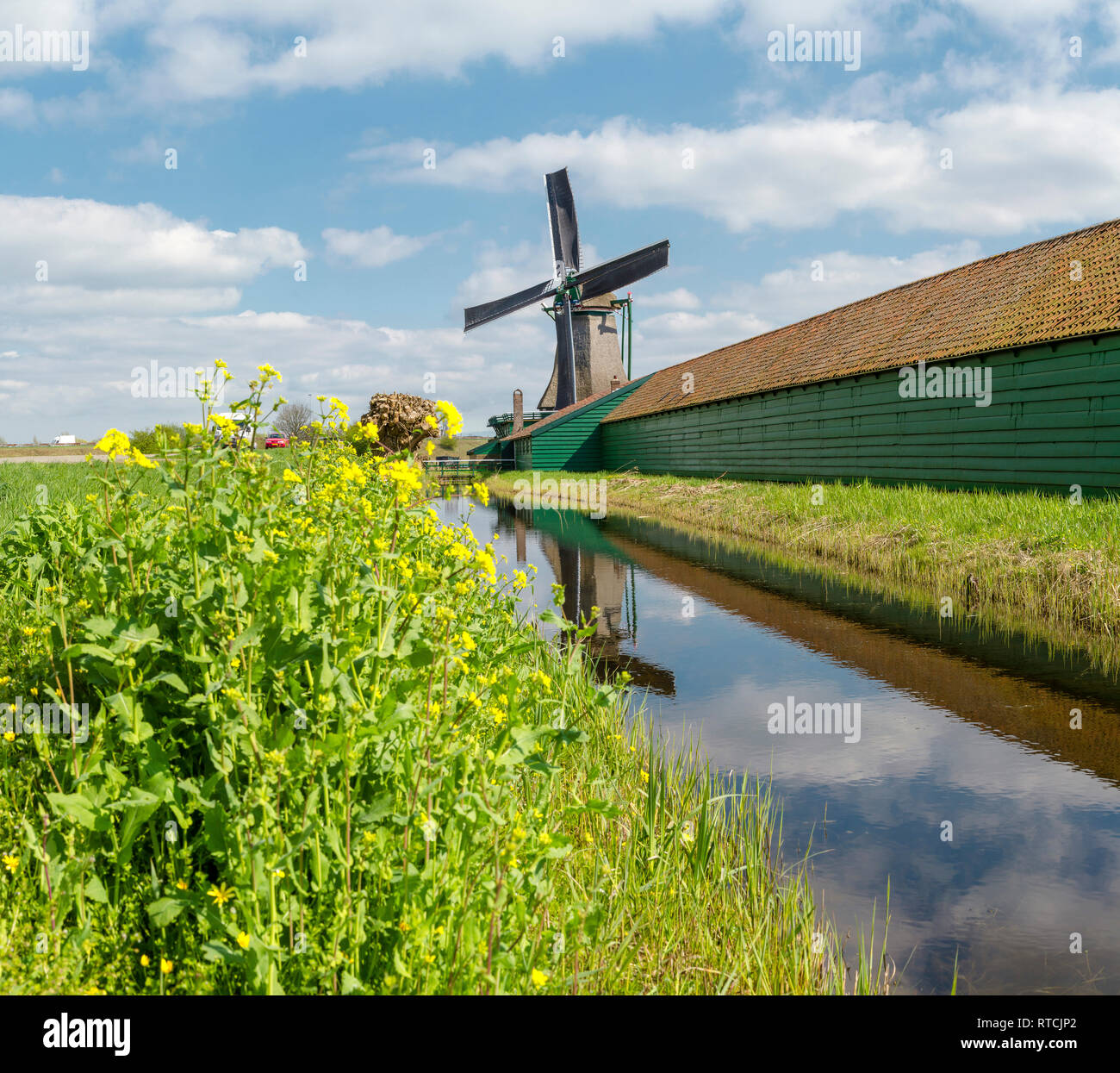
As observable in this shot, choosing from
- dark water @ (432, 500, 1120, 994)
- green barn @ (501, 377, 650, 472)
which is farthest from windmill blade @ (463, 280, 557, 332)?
dark water @ (432, 500, 1120, 994)

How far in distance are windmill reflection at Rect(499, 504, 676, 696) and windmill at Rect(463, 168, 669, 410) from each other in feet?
81.6

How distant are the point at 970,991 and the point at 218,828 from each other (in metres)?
2.64

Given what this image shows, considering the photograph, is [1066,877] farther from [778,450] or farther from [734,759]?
[778,450]

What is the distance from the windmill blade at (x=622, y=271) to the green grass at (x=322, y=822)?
4359 cm

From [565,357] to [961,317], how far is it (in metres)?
30.6

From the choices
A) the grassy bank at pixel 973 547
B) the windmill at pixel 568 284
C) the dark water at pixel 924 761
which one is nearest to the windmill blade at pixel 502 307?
the windmill at pixel 568 284

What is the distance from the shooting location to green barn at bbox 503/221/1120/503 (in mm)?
12609

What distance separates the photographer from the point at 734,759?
16.8ft

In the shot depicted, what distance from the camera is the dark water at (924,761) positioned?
3.29 m

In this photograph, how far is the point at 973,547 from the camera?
33.4 ft

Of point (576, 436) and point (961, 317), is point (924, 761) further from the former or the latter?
point (576, 436)

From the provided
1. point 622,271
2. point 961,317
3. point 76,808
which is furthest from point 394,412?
point 622,271

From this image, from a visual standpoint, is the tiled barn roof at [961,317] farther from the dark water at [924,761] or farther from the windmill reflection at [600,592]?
the windmill reflection at [600,592]
